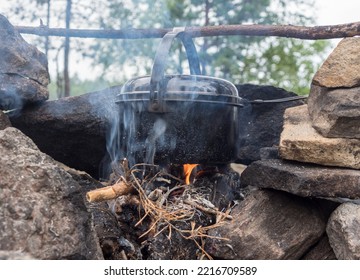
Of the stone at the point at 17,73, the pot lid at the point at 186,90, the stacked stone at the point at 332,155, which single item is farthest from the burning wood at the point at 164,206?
the stone at the point at 17,73

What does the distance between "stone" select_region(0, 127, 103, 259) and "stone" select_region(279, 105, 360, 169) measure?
3.54ft

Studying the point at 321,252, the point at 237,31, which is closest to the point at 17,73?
the point at 237,31

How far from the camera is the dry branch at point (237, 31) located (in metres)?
2.68

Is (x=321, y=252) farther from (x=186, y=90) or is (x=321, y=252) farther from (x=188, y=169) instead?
(x=186, y=90)

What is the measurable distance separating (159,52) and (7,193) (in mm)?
1045

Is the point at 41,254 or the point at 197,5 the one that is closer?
the point at 41,254

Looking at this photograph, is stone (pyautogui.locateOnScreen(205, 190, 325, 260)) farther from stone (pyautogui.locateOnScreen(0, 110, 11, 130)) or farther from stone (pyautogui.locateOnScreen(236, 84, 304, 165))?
stone (pyautogui.locateOnScreen(0, 110, 11, 130))

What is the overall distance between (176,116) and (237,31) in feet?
3.85

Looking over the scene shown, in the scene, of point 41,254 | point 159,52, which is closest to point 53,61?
point 159,52

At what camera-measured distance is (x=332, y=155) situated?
2.19m

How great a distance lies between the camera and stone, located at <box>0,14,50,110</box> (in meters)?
2.72

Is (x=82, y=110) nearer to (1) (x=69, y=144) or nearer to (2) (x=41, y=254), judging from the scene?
(1) (x=69, y=144)

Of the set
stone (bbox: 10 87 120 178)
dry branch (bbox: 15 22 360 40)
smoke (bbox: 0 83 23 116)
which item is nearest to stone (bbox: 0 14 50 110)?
smoke (bbox: 0 83 23 116)
